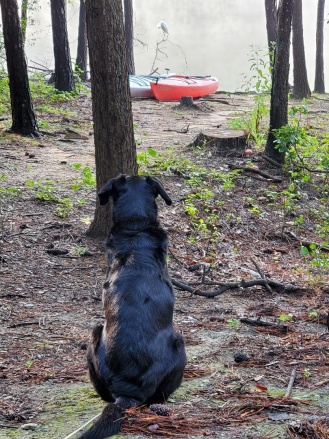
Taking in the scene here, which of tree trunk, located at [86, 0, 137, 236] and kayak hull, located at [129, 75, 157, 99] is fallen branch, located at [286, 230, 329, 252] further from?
kayak hull, located at [129, 75, 157, 99]

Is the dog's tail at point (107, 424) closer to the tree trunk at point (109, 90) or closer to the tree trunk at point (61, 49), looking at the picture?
the tree trunk at point (109, 90)

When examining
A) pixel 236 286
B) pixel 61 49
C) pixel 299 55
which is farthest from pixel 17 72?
pixel 299 55

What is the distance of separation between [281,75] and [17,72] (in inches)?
226

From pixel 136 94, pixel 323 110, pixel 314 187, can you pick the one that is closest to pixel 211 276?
pixel 314 187

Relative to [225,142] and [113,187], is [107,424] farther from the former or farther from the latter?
[225,142]

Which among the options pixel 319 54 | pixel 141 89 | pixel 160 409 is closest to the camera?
pixel 160 409

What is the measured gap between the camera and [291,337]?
6484mm

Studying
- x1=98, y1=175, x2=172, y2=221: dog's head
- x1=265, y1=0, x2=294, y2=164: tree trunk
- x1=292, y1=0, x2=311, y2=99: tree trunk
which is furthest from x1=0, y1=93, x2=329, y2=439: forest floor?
x1=292, y1=0, x2=311, y2=99: tree trunk

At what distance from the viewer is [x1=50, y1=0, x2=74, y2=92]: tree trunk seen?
69.4 feet

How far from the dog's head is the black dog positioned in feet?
1.50

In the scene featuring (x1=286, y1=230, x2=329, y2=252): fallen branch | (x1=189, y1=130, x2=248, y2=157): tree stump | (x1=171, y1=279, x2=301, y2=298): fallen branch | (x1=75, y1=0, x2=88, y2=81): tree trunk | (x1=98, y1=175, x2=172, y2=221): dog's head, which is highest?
(x1=75, y1=0, x2=88, y2=81): tree trunk

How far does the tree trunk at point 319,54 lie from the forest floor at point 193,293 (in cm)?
1605

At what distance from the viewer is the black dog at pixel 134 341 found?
4461 millimetres

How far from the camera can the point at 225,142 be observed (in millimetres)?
14289
